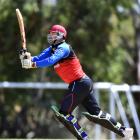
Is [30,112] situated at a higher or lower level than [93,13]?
lower

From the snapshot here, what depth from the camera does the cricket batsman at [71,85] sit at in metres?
8.68

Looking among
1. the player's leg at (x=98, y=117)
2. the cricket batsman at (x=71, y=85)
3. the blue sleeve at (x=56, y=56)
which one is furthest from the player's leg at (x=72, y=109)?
the blue sleeve at (x=56, y=56)

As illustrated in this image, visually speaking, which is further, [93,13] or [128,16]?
[128,16]

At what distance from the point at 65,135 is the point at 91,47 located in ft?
15.0

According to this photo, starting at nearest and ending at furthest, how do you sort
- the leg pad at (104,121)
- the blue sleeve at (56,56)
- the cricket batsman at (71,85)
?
the blue sleeve at (56,56) → the cricket batsman at (71,85) → the leg pad at (104,121)

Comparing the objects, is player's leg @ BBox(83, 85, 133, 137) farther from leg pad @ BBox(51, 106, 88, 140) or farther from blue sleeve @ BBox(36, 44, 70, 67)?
blue sleeve @ BBox(36, 44, 70, 67)

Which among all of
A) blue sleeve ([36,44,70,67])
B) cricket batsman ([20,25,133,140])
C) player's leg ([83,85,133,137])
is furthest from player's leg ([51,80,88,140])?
blue sleeve ([36,44,70,67])

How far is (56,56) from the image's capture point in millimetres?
8602

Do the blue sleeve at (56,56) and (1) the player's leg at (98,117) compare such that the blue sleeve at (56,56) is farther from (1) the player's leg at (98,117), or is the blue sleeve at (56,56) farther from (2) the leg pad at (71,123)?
(1) the player's leg at (98,117)

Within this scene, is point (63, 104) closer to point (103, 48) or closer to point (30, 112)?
point (30, 112)

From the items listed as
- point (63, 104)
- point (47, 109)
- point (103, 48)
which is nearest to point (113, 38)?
point (103, 48)

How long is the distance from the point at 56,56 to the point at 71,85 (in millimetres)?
647

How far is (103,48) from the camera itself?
19.8 metres

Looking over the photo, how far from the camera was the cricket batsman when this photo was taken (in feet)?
28.5
